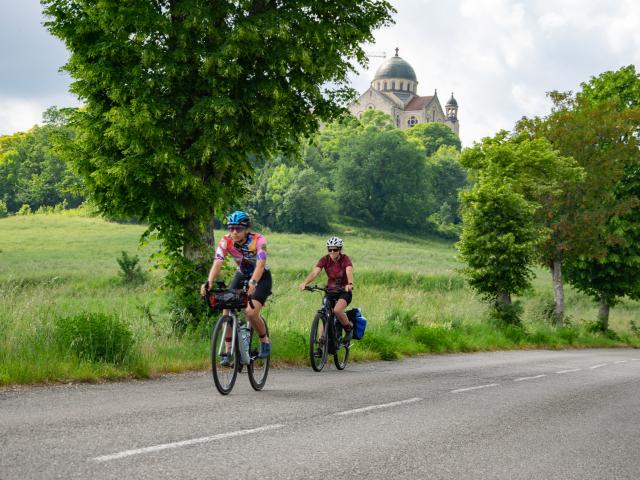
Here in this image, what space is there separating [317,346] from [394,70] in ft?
513

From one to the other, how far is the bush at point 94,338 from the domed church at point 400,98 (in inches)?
5724

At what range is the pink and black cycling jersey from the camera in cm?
816

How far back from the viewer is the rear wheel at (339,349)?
10866 mm

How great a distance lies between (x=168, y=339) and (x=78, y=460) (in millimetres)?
6626

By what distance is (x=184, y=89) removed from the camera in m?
12.0

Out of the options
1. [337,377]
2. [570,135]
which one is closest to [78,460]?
[337,377]

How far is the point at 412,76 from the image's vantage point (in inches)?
6412

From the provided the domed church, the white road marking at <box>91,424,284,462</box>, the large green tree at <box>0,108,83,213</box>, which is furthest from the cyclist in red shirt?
the domed church

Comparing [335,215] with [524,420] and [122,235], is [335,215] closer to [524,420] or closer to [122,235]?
[122,235]

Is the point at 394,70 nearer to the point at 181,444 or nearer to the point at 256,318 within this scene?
the point at 256,318

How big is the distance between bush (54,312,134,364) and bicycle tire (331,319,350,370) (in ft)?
10.4

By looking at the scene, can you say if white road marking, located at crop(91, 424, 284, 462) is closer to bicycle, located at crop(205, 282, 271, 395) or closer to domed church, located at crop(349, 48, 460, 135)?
bicycle, located at crop(205, 282, 271, 395)

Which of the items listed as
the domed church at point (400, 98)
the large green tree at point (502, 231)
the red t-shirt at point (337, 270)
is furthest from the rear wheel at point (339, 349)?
the domed church at point (400, 98)

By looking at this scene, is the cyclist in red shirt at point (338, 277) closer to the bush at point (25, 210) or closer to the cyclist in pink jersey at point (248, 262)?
the cyclist in pink jersey at point (248, 262)
